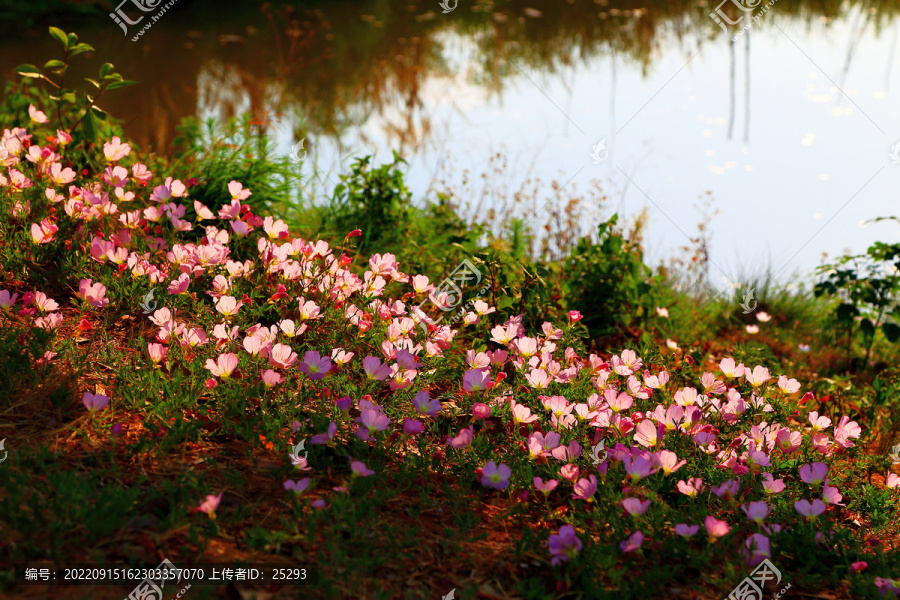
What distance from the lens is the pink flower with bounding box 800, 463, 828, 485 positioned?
2426 millimetres

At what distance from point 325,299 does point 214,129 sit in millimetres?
Result: 2353

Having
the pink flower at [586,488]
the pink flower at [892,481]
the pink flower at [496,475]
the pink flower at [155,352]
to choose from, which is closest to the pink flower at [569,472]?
the pink flower at [586,488]

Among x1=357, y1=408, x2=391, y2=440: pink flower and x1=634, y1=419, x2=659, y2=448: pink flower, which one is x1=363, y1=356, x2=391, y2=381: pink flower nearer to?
x1=357, y1=408, x2=391, y2=440: pink flower

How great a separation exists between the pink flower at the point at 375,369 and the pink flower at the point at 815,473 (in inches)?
57.2

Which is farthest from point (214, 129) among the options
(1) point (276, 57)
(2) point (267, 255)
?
(1) point (276, 57)

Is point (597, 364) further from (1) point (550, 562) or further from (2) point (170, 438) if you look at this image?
(2) point (170, 438)

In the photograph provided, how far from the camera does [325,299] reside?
11.0ft

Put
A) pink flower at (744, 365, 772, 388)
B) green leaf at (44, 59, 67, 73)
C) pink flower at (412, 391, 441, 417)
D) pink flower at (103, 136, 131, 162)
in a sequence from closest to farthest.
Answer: pink flower at (412, 391, 441, 417) < pink flower at (744, 365, 772, 388) < green leaf at (44, 59, 67, 73) < pink flower at (103, 136, 131, 162)

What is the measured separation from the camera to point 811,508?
7.58ft

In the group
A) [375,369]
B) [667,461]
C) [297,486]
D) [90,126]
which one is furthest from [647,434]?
[90,126]

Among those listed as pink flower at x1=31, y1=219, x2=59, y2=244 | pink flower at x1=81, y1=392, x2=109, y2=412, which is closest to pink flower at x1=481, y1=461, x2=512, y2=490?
pink flower at x1=81, y1=392, x2=109, y2=412

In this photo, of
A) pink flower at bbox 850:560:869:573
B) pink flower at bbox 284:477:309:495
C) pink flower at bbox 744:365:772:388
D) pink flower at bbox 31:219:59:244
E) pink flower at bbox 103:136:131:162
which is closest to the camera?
pink flower at bbox 284:477:309:495

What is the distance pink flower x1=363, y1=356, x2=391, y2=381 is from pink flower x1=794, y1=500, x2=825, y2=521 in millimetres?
1414

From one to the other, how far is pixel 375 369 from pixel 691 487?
113 centimetres
